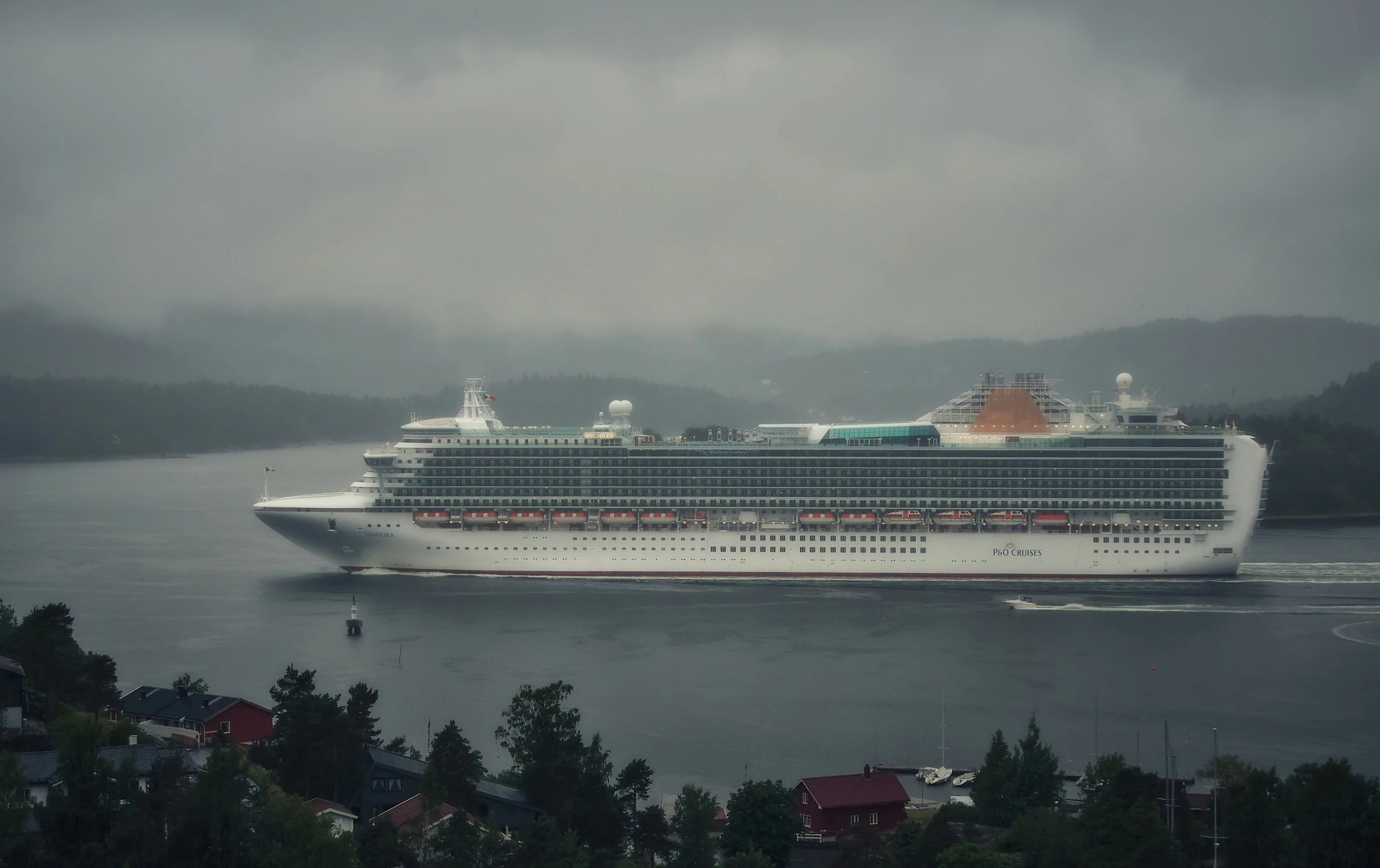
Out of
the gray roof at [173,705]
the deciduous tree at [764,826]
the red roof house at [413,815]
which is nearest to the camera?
the red roof house at [413,815]

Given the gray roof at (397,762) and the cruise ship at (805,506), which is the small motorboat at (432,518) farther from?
the gray roof at (397,762)

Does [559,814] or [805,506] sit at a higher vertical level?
[805,506]

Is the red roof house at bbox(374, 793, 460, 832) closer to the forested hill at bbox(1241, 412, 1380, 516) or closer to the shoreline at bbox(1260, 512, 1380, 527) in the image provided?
the forested hill at bbox(1241, 412, 1380, 516)

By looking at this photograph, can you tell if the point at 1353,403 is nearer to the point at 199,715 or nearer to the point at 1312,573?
the point at 1312,573

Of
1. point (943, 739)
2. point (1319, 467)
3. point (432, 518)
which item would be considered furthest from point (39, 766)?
point (1319, 467)

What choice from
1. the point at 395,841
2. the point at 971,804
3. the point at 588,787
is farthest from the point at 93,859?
the point at 971,804

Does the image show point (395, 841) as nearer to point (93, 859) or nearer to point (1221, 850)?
point (93, 859)

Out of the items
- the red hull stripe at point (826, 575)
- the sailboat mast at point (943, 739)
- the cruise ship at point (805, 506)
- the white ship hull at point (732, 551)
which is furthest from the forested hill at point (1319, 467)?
the sailboat mast at point (943, 739)
